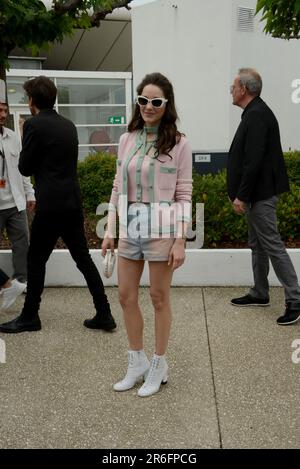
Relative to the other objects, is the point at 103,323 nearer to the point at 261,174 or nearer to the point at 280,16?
the point at 261,174

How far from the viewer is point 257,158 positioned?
381cm

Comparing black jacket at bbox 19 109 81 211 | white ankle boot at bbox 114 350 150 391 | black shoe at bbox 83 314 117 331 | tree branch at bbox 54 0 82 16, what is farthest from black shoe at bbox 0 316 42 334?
tree branch at bbox 54 0 82 16

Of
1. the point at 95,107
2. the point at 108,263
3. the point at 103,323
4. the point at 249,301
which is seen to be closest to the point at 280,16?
the point at 249,301

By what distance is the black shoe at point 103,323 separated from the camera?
3873mm

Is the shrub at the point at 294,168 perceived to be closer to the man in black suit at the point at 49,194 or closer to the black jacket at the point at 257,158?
the black jacket at the point at 257,158

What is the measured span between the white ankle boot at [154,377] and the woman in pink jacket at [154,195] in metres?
0.12

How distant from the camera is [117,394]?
9.69 ft

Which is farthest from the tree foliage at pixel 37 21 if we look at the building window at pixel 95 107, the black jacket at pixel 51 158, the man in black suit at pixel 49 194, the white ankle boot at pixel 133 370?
the building window at pixel 95 107

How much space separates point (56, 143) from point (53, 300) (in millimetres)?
1784

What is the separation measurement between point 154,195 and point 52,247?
1.44 metres

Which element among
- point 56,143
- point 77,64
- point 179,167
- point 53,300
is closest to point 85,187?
point 53,300

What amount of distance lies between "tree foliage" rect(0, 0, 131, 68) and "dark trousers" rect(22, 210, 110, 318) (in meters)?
2.04

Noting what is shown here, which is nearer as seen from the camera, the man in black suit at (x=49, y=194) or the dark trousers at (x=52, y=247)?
the man in black suit at (x=49, y=194)

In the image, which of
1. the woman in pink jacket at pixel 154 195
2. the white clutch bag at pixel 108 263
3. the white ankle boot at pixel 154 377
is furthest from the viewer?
the white ankle boot at pixel 154 377
